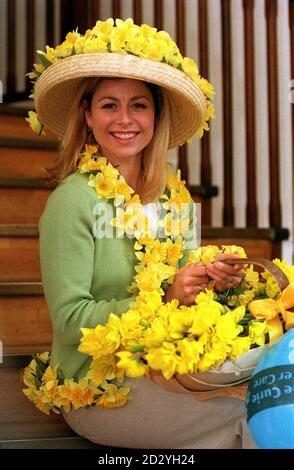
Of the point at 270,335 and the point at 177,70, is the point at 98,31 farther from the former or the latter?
the point at 270,335

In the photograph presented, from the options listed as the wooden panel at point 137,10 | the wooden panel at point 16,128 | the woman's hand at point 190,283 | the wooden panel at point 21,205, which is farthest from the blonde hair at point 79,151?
the wooden panel at point 137,10

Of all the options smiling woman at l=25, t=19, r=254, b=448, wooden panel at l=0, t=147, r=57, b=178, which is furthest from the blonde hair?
wooden panel at l=0, t=147, r=57, b=178

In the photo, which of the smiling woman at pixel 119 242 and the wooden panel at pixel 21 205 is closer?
→ the smiling woman at pixel 119 242

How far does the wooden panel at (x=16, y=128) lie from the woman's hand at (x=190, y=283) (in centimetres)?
114

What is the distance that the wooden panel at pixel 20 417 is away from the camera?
1298mm

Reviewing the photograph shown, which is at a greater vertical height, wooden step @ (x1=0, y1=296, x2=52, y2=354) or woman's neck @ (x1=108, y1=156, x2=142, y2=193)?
woman's neck @ (x1=108, y1=156, x2=142, y2=193)

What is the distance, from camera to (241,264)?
3.95ft

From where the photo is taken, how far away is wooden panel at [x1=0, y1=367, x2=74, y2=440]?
1.30 metres

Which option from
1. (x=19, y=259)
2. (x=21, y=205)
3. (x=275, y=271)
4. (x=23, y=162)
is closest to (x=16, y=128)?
(x=23, y=162)

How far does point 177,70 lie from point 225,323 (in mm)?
483

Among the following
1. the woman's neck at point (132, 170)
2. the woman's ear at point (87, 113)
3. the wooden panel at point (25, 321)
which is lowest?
the wooden panel at point (25, 321)

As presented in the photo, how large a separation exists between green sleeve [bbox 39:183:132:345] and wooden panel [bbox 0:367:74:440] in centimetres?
15

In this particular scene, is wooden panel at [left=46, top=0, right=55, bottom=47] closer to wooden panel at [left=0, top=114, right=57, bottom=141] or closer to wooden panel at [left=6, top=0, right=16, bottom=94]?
wooden panel at [left=6, top=0, right=16, bottom=94]

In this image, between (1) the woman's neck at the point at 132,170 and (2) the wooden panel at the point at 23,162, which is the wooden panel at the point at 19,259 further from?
(1) the woman's neck at the point at 132,170
